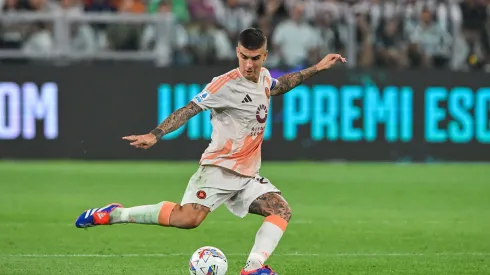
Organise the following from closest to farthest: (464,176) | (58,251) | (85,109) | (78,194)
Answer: (58,251), (78,194), (464,176), (85,109)

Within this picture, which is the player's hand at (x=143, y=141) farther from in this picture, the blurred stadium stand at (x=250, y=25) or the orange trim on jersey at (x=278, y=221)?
the blurred stadium stand at (x=250, y=25)

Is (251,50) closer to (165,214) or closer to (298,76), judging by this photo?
(298,76)

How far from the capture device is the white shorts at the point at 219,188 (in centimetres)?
856

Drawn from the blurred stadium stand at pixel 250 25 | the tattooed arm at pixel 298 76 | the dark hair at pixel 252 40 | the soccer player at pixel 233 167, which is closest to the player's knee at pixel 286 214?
the soccer player at pixel 233 167

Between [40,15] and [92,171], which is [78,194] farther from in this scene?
[40,15]

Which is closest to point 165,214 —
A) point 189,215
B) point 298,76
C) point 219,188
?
point 189,215

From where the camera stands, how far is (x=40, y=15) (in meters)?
19.9

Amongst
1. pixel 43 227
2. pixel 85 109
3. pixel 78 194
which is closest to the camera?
pixel 43 227

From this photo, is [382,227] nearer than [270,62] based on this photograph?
Yes

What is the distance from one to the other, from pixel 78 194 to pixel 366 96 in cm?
685

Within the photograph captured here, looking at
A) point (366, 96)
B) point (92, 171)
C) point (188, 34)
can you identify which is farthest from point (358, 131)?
point (92, 171)

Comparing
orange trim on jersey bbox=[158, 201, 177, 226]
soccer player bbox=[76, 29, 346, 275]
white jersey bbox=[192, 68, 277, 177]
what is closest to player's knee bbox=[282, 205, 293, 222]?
soccer player bbox=[76, 29, 346, 275]

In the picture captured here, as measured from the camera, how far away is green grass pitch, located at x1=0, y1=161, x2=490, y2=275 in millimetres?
9547

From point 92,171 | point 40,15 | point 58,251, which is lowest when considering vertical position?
point 92,171
